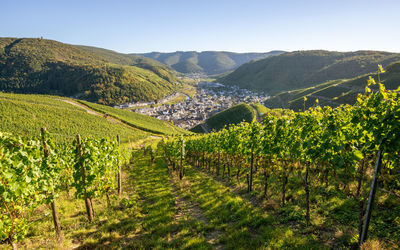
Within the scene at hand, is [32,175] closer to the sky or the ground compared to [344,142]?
closer to the ground

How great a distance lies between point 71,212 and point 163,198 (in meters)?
6.08

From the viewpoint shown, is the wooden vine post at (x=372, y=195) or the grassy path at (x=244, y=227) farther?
the grassy path at (x=244, y=227)

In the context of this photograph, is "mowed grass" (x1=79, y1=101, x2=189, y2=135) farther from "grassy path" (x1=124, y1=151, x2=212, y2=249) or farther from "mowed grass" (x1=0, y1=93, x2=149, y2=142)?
"grassy path" (x1=124, y1=151, x2=212, y2=249)

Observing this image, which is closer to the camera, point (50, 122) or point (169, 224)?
point (169, 224)

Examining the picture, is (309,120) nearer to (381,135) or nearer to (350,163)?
(350,163)

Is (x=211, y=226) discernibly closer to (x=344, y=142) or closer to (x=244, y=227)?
(x=244, y=227)

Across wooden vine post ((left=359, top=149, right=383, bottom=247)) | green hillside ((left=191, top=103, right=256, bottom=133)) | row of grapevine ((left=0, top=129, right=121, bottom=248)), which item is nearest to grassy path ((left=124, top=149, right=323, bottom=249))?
wooden vine post ((left=359, top=149, right=383, bottom=247))

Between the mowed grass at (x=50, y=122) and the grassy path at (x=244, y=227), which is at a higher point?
the grassy path at (x=244, y=227)

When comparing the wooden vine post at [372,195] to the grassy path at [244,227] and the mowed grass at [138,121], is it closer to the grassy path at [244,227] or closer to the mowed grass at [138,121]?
the grassy path at [244,227]

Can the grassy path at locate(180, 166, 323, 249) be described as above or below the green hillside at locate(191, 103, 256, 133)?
above

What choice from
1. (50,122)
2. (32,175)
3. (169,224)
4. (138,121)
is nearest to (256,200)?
(169,224)

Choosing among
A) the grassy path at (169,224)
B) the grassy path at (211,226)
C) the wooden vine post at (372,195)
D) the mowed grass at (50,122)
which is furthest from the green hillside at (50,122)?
the wooden vine post at (372,195)

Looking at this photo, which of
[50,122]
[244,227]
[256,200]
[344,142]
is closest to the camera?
[344,142]

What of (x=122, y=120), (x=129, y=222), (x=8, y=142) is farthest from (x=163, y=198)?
(x=122, y=120)
